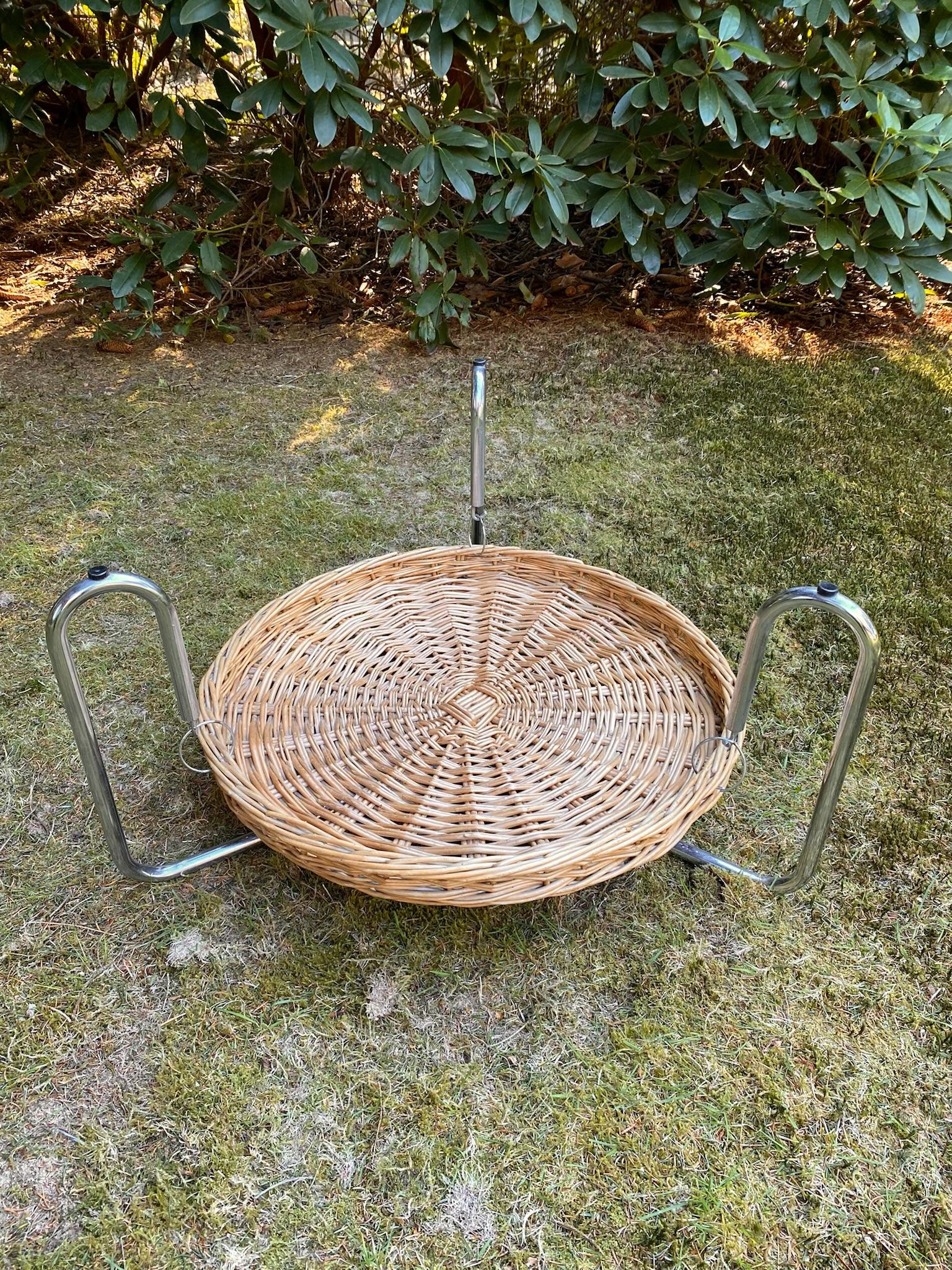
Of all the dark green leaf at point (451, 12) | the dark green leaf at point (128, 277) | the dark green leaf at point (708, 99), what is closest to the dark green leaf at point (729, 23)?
the dark green leaf at point (708, 99)

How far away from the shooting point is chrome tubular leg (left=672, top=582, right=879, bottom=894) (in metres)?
0.99

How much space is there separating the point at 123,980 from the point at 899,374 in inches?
97.2

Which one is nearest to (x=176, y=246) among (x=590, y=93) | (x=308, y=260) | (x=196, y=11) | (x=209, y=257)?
(x=209, y=257)

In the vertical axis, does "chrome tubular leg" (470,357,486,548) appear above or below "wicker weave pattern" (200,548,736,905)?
above

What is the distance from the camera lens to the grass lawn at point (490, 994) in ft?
3.13

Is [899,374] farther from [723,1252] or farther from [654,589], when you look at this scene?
[723,1252]

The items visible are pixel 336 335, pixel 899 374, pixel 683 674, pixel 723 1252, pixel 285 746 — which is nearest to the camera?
pixel 723 1252

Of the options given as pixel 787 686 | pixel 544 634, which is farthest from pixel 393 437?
pixel 787 686

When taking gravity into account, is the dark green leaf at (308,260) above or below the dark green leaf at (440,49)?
below

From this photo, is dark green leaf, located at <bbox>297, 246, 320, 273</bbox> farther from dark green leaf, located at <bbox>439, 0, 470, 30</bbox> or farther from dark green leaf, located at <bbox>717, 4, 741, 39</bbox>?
dark green leaf, located at <bbox>717, 4, 741, 39</bbox>

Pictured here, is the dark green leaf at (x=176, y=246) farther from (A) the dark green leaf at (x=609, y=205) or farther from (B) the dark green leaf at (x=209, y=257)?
(A) the dark green leaf at (x=609, y=205)

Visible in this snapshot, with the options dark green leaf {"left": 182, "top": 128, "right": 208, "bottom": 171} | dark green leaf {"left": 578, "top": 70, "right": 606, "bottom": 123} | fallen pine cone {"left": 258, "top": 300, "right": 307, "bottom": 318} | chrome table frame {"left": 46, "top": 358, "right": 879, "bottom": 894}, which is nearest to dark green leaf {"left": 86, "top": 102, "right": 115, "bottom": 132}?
dark green leaf {"left": 182, "top": 128, "right": 208, "bottom": 171}

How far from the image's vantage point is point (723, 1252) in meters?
0.93

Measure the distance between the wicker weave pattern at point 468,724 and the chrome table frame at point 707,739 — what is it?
4.5 inches
